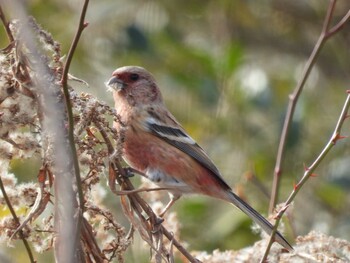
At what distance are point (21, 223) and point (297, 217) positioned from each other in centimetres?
506

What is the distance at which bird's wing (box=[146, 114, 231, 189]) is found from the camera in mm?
4914

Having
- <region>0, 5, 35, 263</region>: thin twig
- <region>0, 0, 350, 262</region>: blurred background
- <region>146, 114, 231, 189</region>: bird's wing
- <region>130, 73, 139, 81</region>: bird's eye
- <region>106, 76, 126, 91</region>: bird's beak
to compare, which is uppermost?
<region>0, 0, 350, 262</region>: blurred background

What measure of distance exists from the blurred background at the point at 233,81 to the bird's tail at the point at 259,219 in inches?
44.3

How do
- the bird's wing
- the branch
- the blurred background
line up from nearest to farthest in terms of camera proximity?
the branch
the bird's wing
the blurred background

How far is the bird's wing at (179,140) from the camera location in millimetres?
4914

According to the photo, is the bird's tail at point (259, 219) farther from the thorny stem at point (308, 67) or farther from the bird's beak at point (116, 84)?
the bird's beak at point (116, 84)

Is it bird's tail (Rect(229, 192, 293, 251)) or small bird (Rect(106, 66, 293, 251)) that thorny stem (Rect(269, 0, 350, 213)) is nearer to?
bird's tail (Rect(229, 192, 293, 251))

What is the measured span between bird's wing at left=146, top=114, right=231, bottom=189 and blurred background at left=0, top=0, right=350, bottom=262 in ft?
3.31

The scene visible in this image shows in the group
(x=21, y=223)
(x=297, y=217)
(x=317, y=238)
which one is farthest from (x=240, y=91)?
(x=21, y=223)

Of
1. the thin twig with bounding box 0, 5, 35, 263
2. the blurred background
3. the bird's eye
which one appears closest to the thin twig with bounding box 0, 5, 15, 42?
the thin twig with bounding box 0, 5, 35, 263

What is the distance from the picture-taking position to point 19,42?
2.87m

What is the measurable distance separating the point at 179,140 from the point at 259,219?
2.41ft

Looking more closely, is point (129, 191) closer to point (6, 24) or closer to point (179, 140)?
point (6, 24)

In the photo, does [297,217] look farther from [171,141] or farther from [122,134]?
[122,134]
